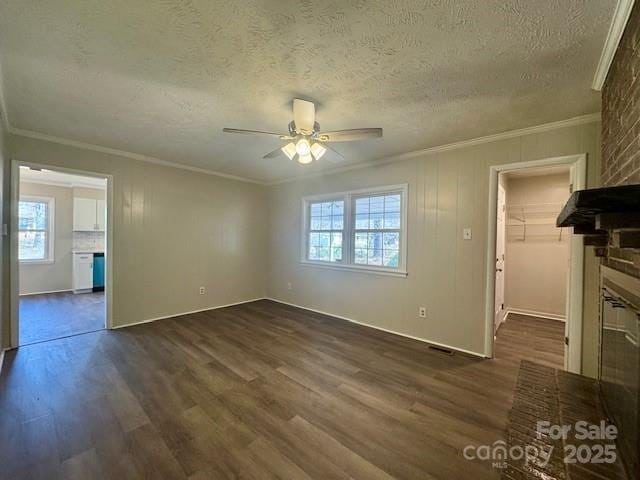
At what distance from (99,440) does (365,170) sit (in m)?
3.91

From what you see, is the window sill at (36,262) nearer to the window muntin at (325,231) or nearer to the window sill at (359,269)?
the window sill at (359,269)

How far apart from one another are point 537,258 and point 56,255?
9.71 m

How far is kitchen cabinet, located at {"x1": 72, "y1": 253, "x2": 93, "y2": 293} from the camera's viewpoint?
5.79 meters

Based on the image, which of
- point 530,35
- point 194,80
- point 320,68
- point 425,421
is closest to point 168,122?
point 194,80

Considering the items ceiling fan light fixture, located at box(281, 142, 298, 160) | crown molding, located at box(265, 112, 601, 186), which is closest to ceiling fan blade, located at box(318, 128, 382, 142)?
ceiling fan light fixture, located at box(281, 142, 298, 160)

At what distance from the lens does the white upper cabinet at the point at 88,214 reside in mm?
6000

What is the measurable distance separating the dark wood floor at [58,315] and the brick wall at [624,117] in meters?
5.32

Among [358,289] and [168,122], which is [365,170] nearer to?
[358,289]

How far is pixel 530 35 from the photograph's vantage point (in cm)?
149

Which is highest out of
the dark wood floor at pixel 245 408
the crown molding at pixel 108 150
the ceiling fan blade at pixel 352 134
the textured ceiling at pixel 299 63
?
the textured ceiling at pixel 299 63

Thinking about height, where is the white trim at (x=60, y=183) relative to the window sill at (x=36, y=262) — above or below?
above

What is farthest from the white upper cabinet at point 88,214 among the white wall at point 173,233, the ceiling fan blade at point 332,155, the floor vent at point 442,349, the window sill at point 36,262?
the floor vent at point 442,349

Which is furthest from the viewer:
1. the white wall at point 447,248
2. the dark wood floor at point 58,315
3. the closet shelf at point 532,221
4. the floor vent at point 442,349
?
the closet shelf at point 532,221

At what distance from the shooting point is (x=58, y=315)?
4.18 metres
